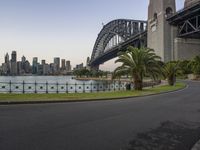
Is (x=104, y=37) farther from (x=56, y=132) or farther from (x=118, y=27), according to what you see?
(x=56, y=132)

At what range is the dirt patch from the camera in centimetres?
699

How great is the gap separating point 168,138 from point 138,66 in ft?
86.5

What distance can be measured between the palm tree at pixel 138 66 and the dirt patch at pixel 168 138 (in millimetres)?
23918

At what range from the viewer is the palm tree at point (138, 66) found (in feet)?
112

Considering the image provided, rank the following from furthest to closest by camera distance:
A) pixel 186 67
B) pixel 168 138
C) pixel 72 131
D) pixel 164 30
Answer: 1. pixel 164 30
2. pixel 186 67
3. pixel 72 131
4. pixel 168 138

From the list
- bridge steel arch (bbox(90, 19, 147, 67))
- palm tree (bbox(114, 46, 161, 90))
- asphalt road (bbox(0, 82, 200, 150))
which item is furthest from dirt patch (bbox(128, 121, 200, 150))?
bridge steel arch (bbox(90, 19, 147, 67))

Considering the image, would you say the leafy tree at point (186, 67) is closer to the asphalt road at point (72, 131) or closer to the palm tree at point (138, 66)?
the palm tree at point (138, 66)

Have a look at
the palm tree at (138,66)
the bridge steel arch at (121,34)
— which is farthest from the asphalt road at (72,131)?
the bridge steel arch at (121,34)

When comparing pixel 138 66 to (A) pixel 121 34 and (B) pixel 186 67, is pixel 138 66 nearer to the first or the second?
(B) pixel 186 67

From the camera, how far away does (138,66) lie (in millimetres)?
34031

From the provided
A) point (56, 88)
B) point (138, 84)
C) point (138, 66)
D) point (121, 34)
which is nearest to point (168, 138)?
point (138, 84)

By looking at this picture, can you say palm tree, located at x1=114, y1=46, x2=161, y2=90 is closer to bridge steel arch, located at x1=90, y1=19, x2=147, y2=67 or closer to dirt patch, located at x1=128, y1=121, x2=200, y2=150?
dirt patch, located at x1=128, y1=121, x2=200, y2=150

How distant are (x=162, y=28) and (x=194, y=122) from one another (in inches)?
3474

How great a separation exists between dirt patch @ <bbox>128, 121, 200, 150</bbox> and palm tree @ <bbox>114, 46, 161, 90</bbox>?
78.5ft
